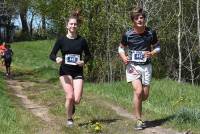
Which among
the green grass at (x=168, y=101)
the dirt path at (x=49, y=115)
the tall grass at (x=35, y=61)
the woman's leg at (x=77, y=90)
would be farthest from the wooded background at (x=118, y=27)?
the woman's leg at (x=77, y=90)

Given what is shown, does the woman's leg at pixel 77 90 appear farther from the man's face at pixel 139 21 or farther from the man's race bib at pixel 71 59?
the man's face at pixel 139 21

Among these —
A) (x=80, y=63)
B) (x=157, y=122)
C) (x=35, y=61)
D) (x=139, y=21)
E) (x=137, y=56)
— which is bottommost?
(x=35, y=61)

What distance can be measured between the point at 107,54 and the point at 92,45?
2.41 feet

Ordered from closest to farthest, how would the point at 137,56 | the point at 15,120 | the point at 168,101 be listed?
the point at 137,56 → the point at 15,120 → the point at 168,101

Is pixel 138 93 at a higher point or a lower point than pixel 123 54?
lower

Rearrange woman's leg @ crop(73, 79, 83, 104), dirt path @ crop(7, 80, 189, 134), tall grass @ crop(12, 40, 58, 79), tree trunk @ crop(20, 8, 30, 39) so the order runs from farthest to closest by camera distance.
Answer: tree trunk @ crop(20, 8, 30, 39), tall grass @ crop(12, 40, 58, 79), woman's leg @ crop(73, 79, 83, 104), dirt path @ crop(7, 80, 189, 134)

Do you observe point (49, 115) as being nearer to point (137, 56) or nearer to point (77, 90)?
point (77, 90)

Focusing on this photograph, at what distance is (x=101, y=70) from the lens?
2250 centimetres

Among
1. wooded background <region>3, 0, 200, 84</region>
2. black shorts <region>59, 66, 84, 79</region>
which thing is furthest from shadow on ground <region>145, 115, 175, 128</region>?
wooded background <region>3, 0, 200, 84</region>

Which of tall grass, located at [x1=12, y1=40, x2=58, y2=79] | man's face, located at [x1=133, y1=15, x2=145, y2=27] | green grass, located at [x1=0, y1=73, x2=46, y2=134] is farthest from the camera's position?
tall grass, located at [x1=12, y1=40, x2=58, y2=79]

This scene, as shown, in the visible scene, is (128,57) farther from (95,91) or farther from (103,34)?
(103,34)

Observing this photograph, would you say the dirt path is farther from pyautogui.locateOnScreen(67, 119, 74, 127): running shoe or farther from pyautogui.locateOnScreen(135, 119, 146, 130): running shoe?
pyautogui.locateOnScreen(67, 119, 74, 127): running shoe

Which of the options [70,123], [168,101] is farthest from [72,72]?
[168,101]

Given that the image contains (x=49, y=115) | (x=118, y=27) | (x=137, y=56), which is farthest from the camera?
(x=118, y=27)
